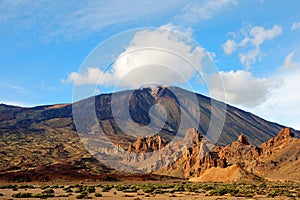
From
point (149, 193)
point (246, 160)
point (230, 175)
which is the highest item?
point (246, 160)

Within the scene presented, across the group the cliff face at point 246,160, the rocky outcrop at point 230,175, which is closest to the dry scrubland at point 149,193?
the rocky outcrop at point 230,175

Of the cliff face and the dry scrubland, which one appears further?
the cliff face

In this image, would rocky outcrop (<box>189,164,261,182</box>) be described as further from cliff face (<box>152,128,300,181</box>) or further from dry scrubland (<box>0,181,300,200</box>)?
dry scrubland (<box>0,181,300,200</box>)

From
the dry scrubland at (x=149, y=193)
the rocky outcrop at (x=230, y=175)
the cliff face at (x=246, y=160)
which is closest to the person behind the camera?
the dry scrubland at (x=149, y=193)

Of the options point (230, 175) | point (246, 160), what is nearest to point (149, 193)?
point (230, 175)

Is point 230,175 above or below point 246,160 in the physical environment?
below

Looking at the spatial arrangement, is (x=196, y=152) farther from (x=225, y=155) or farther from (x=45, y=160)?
(x=45, y=160)

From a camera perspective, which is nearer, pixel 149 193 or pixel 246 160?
pixel 149 193

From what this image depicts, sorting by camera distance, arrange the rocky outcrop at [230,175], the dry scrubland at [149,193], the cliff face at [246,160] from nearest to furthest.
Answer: the dry scrubland at [149,193] → the rocky outcrop at [230,175] → the cliff face at [246,160]

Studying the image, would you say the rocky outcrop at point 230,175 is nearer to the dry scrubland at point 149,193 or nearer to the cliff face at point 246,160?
the cliff face at point 246,160

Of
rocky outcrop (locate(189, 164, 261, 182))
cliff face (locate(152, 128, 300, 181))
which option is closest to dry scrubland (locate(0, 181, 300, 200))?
rocky outcrop (locate(189, 164, 261, 182))

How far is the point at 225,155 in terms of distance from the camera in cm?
16888

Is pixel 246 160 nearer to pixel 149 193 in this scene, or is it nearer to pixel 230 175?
pixel 230 175

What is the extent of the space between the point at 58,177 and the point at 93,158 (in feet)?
223
